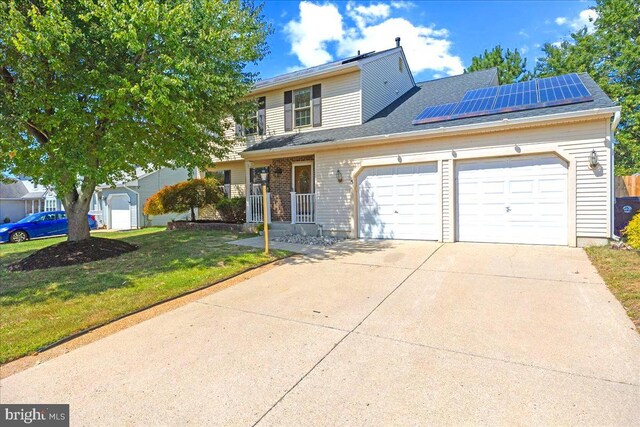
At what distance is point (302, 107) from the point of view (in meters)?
13.1

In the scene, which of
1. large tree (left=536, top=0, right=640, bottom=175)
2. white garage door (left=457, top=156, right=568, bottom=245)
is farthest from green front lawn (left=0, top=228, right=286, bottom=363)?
large tree (left=536, top=0, right=640, bottom=175)

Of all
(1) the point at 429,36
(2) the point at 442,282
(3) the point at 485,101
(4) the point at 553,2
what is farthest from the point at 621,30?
(2) the point at 442,282

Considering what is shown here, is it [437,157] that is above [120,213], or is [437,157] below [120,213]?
above

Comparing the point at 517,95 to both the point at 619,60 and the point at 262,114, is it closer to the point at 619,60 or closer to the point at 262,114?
the point at 262,114

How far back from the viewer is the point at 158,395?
8.70ft

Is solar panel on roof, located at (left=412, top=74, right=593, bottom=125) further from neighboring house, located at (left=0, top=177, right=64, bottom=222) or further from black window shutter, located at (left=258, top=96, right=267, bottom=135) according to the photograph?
neighboring house, located at (left=0, top=177, right=64, bottom=222)

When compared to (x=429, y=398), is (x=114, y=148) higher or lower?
higher

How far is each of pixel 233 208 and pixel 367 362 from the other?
39.5 feet

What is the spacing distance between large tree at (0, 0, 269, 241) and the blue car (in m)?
10.5

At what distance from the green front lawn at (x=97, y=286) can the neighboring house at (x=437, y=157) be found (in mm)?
3843

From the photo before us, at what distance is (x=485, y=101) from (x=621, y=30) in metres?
16.0

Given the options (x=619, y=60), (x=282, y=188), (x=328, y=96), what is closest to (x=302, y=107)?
(x=328, y=96)

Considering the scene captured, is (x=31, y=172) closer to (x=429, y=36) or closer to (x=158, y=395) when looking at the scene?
(x=158, y=395)

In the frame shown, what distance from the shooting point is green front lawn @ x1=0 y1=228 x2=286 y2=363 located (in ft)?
13.1
